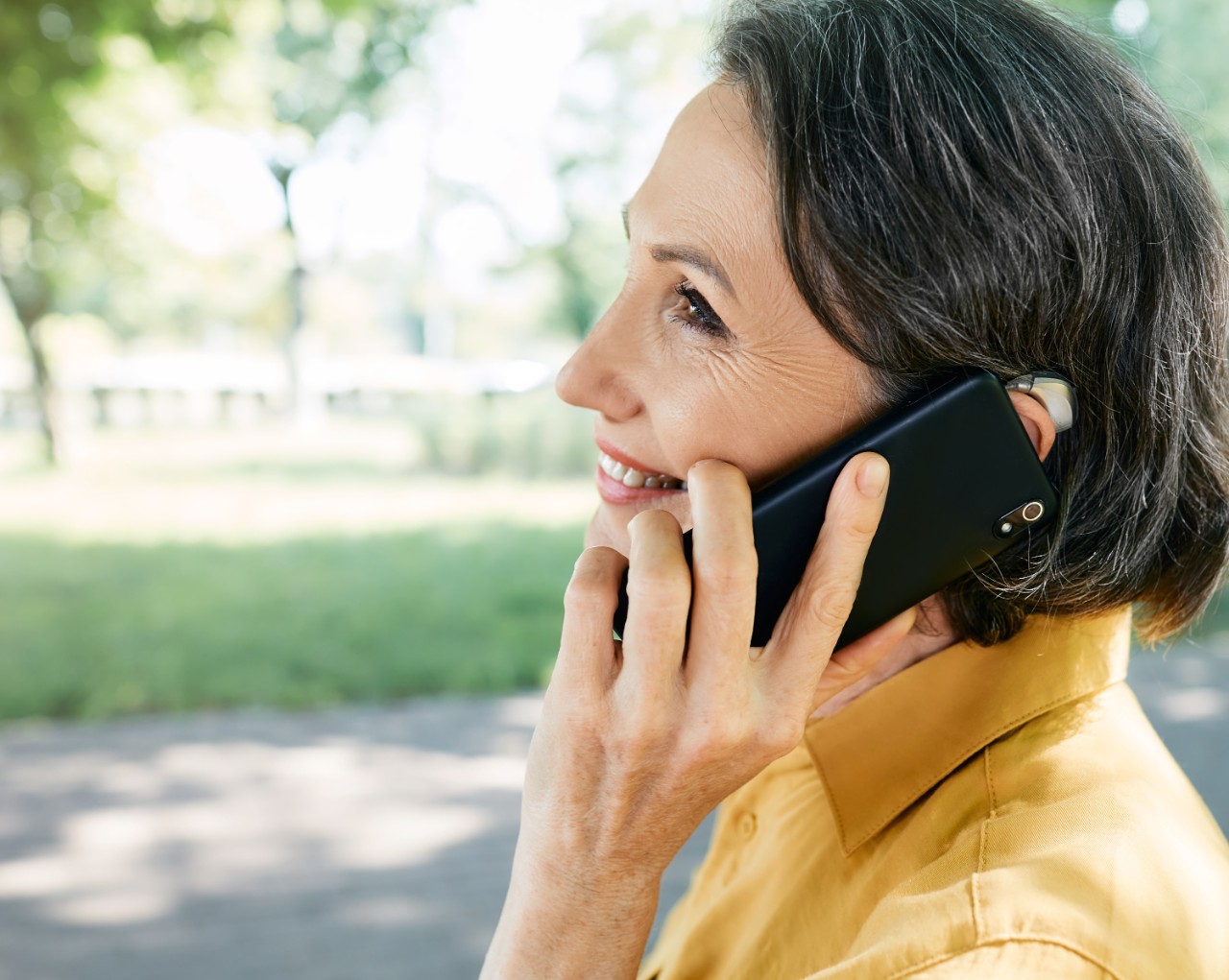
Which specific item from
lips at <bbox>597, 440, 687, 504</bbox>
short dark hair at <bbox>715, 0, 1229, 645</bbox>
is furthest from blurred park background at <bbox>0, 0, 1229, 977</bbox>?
short dark hair at <bbox>715, 0, 1229, 645</bbox>

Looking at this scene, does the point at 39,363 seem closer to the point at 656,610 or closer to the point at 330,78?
the point at 330,78

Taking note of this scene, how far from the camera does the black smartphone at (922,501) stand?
1.05 metres

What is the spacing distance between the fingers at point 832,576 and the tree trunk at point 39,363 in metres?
5.97

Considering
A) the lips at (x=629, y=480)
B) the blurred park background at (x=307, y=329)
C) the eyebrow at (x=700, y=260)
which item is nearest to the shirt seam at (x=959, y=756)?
the lips at (x=629, y=480)

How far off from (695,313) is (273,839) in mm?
3133

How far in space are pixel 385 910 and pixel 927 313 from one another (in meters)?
2.89

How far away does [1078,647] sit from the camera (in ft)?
3.62

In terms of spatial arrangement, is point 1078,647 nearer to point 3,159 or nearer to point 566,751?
point 566,751

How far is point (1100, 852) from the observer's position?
31.7 inches

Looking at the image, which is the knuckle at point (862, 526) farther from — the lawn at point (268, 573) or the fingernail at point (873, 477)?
the lawn at point (268, 573)

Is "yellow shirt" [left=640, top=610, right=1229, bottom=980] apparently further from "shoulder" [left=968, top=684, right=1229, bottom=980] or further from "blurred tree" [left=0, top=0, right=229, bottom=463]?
"blurred tree" [left=0, top=0, right=229, bottom=463]

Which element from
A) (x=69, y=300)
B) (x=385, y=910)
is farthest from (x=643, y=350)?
(x=69, y=300)

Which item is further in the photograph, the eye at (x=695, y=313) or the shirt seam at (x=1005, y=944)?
the eye at (x=695, y=313)

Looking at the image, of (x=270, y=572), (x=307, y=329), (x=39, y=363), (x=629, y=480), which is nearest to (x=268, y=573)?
(x=270, y=572)
